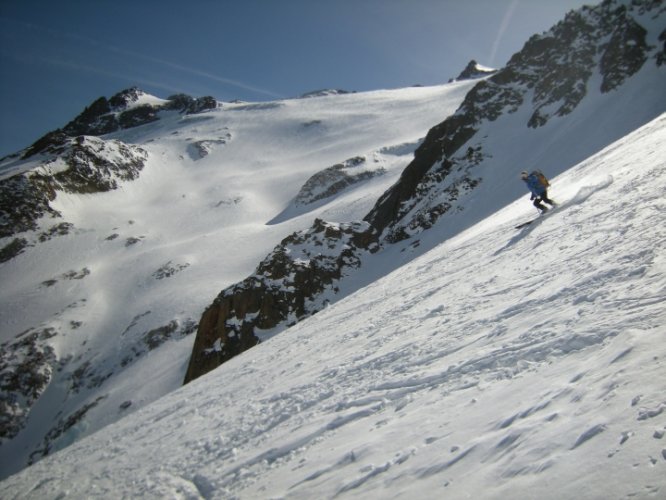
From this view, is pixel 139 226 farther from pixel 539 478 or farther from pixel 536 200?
pixel 539 478

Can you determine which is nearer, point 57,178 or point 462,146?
point 462,146

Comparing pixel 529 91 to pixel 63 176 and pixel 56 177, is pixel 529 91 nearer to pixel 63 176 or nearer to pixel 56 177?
pixel 63 176

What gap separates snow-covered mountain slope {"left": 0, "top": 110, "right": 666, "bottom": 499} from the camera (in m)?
3.32

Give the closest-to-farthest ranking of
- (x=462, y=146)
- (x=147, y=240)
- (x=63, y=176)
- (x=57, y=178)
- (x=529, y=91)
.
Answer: (x=462, y=146)
(x=529, y=91)
(x=147, y=240)
(x=57, y=178)
(x=63, y=176)

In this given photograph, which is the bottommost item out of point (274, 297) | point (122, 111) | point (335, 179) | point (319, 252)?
point (274, 297)

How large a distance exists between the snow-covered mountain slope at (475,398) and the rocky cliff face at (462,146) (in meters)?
24.6

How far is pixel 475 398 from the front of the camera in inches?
187

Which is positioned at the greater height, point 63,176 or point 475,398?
point 63,176

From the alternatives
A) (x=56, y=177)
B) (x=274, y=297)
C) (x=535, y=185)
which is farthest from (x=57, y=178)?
(x=535, y=185)

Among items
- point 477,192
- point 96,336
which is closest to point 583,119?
point 477,192

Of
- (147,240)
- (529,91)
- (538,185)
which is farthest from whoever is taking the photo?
(147,240)

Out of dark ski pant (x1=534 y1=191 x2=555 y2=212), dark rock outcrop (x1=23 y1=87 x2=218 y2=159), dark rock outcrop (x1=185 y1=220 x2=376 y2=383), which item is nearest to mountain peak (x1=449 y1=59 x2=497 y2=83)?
dark rock outcrop (x1=23 y1=87 x2=218 y2=159)

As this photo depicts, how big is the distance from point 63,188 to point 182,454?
333 feet

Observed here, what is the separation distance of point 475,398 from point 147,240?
76500 mm
